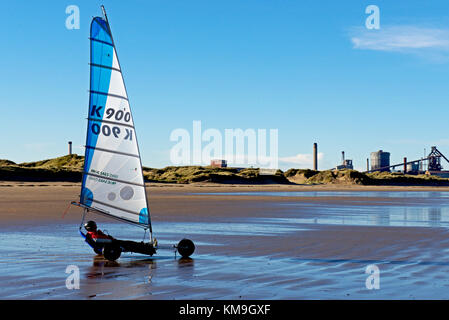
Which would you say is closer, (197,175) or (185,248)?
(185,248)

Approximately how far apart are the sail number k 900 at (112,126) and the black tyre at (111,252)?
9.06ft

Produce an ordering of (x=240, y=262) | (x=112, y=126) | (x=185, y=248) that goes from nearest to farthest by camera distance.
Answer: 1. (x=240, y=262)
2. (x=185, y=248)
3. (x=112, y=126)

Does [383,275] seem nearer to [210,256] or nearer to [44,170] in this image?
[210,256]

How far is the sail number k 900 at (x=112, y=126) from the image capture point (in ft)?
48.5

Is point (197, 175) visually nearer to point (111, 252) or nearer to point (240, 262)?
point (111, 252)

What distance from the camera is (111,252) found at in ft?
45.2

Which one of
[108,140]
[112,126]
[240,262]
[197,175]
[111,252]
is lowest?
[240,262]

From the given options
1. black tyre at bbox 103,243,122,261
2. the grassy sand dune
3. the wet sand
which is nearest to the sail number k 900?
black tyre at bbox 103,243,122,261

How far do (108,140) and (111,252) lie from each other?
9.32 feet

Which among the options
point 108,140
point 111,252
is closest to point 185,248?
point 111,252

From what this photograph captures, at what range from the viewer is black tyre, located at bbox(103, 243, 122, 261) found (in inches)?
541

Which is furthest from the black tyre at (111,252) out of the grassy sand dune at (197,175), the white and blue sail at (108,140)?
the grassy sand dune at (197,175)

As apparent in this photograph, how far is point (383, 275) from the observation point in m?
11.9

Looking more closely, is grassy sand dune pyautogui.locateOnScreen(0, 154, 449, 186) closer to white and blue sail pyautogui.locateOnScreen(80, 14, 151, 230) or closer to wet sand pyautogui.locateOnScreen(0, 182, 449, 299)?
wet sand pyautogui.locateOnScreen(0, 182, 449, 299)
